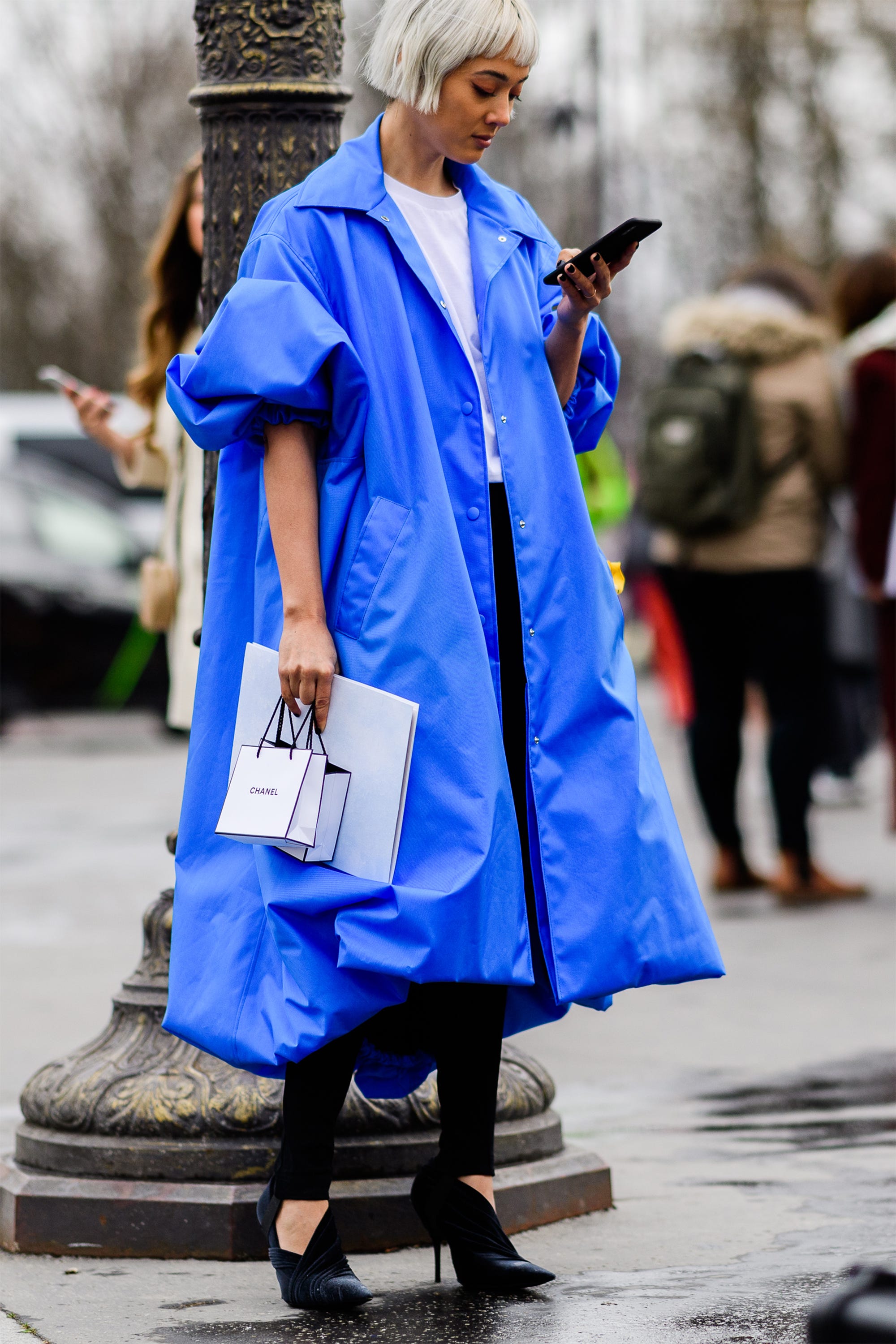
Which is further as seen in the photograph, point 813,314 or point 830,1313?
point 813,314

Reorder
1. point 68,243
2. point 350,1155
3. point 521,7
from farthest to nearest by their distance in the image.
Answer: point 68,243
point 350,1155
point 521,7

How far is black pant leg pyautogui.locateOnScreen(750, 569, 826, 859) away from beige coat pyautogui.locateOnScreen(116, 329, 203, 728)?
8.19ft

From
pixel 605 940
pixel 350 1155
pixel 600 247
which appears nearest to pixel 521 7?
pixel 600 247

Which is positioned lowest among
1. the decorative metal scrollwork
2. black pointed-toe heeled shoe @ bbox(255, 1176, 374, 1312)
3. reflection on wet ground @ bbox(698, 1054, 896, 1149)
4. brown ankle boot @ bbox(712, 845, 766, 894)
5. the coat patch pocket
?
reflection on wet ground @ bbox(698, 1054, 896, 1149)

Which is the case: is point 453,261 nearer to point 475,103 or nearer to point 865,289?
point 475,103

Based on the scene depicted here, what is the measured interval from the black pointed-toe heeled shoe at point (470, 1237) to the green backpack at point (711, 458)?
4279mm

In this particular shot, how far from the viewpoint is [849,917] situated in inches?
284

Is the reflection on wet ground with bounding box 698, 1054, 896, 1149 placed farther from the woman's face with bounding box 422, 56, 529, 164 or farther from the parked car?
the parked car

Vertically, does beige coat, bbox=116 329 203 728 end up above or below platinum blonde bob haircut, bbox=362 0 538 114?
below

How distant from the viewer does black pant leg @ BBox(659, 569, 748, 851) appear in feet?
24.6

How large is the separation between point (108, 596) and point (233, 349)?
463 inches

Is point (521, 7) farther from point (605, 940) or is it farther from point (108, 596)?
point (108, 596)

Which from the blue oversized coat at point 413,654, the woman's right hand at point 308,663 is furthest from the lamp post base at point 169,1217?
the woman's right hand at point 308,663

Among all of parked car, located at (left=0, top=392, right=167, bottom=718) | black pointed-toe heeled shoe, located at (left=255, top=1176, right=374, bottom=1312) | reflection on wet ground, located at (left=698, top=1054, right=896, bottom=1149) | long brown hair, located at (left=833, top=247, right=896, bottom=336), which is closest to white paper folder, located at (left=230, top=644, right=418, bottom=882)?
black pointed-toe heeled shoe, located at (left=255, top=1176, right=374, bottom=1312)
